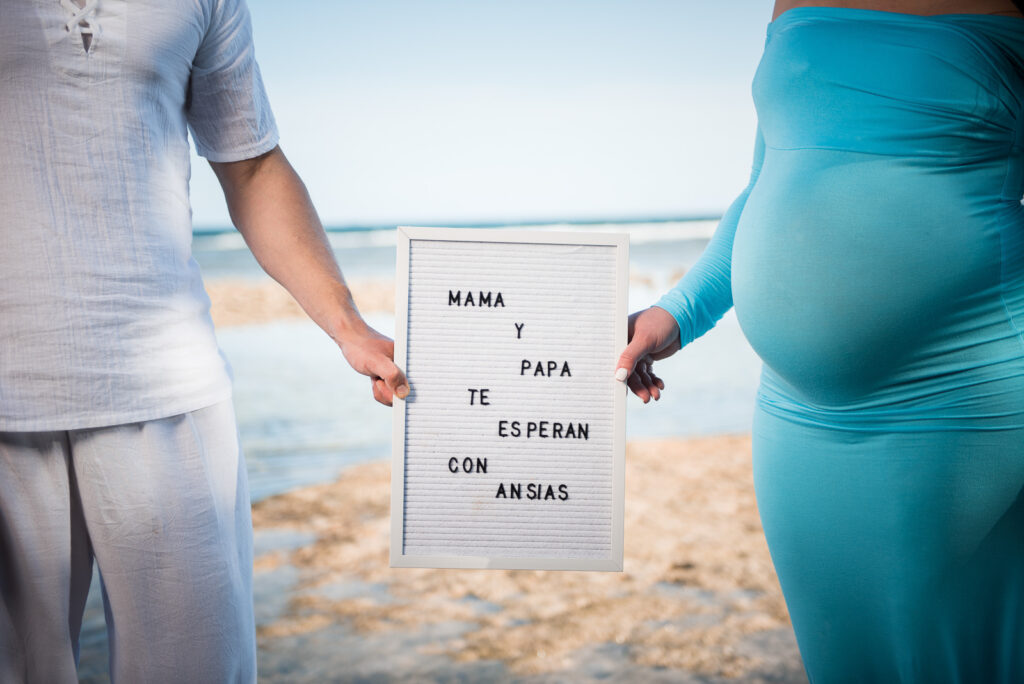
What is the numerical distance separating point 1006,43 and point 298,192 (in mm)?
941

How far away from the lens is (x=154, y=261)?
3.24ft

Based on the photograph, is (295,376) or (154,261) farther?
(295,376)

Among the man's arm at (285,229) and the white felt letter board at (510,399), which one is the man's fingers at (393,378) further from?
the man's arm at (285,229)

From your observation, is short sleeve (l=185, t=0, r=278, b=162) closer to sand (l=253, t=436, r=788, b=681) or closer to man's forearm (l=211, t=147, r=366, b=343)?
man's forearm (l=211, t=147, r=366, b=343)

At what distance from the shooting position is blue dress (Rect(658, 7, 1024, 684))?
0.89 m

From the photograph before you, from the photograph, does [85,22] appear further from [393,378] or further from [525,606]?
[525,606]

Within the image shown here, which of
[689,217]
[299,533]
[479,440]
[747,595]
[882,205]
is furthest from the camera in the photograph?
[689,217]

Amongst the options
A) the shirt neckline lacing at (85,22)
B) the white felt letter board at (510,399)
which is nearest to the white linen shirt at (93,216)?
the shirt neckline lacing at (85,22)

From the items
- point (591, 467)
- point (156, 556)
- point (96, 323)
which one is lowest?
point (156, 556)

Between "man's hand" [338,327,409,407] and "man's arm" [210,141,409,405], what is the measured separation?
0.27 ft

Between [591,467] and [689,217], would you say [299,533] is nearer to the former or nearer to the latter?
[591,467]

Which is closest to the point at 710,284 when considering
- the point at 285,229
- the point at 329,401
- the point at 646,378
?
the point at 646,378

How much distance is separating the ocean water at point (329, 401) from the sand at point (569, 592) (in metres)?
0.68

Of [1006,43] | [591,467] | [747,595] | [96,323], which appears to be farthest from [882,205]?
[747,595]
